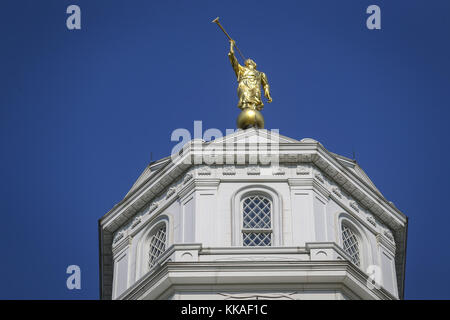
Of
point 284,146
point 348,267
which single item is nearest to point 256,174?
point 284,146

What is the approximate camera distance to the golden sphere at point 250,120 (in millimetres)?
58469

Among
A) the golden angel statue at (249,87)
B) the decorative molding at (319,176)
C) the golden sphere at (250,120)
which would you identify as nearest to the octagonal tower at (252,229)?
the decorative molding at (319,176)

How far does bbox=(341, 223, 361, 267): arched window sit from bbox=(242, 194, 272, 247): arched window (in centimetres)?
281

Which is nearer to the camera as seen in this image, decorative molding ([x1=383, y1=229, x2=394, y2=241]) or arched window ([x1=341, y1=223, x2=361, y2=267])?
arched window ([x1=341, y1=223, x2=361, y2=267])

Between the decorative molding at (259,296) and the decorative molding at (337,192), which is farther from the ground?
the decorative molding at (337,192)

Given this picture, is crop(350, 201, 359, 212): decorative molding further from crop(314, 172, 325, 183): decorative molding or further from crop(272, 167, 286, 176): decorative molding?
crop(272, 167, 286, 176): decorative molding

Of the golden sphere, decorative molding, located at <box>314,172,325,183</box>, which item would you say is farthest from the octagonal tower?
the golden sphere

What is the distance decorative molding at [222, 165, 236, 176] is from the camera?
53.2 m

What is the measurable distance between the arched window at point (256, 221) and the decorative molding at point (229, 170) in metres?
1.08

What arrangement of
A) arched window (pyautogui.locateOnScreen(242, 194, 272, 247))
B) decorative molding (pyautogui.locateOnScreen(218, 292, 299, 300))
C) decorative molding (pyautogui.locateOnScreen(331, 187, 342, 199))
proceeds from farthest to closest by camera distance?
decorative molding (pyautogui.locateOnScreen(331, 187, 342, 199))
arched window (pyautogui.locateOnScreen(242, 194, 272, 247))
decorative molding (pyautogui.locateOnScreen(218, 292, 299, 300))

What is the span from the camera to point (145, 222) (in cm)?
5369

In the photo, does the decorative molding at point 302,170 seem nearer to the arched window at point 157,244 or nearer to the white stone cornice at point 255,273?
the white stone cornice at point 255,273
